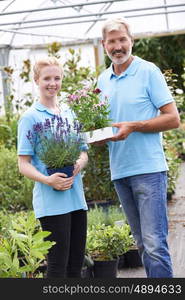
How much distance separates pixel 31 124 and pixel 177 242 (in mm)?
2804

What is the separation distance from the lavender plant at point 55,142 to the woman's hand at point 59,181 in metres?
0.06

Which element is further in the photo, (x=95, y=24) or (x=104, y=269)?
(x=95, y=24)

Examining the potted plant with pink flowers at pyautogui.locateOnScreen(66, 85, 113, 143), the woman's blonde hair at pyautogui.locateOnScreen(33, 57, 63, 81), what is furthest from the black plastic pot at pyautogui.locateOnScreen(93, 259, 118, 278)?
the woman's blonde hair at pyautogui.locateOnScreen(33, 57, 63, 81)

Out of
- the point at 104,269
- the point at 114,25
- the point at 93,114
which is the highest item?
the point at 114,25

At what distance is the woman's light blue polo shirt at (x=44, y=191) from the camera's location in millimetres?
2881

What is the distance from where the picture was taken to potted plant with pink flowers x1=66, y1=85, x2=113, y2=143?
298 centimetres

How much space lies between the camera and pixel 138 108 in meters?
2.96

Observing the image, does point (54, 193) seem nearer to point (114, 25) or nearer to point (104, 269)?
point (114, 25)

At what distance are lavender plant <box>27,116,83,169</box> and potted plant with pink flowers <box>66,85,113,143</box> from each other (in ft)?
0.27

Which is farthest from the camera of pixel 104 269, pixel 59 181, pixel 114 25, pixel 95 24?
pixel 95 24

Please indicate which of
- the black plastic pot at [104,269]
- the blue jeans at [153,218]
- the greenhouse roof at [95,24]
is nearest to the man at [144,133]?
the blue jeans at [153,218]

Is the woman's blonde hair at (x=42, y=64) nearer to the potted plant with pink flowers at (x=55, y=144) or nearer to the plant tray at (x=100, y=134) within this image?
the potted plant with pink flowers at (x=55, y=144)

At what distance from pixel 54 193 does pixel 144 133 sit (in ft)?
1.82

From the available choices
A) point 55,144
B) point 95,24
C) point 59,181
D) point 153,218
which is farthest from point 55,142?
point 95,24
